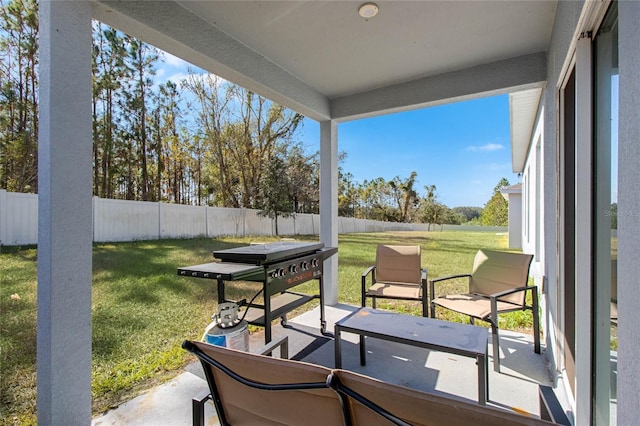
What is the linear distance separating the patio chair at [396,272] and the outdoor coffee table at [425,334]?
41.2 inches

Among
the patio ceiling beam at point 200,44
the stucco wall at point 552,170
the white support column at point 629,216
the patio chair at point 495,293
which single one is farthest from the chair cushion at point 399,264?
the white support column at point 629,216

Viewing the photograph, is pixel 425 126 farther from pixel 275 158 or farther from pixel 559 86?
pixel 559 86

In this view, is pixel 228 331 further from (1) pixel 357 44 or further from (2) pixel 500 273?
(2) pixel 500 273

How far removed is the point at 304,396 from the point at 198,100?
33.0 ft

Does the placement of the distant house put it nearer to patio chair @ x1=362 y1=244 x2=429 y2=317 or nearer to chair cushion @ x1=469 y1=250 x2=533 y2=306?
chair cushion @ x1=469 y1=250 x2=533 y2=306

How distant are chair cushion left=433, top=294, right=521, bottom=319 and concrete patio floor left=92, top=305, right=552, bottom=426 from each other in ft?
1.42

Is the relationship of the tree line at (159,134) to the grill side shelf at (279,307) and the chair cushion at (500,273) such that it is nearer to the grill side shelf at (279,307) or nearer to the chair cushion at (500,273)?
the grill side shelf at (279,307)

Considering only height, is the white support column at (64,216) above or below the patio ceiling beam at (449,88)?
below

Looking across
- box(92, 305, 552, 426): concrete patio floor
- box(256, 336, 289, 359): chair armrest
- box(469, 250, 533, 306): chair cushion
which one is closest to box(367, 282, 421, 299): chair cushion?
box(92, 305, 552, 426): concrete patio floor

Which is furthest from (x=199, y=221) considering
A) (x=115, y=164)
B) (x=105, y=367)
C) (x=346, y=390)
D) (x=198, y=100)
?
(x=346, y=390)

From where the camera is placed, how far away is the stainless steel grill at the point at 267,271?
7.50 feet

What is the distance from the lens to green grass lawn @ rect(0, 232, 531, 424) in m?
2.44

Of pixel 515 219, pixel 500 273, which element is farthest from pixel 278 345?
pixel 515 219

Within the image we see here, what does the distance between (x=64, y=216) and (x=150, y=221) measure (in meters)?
6.33
